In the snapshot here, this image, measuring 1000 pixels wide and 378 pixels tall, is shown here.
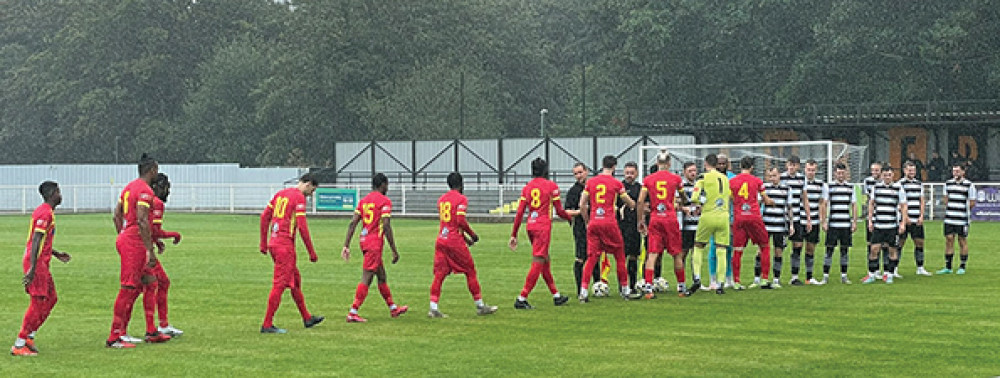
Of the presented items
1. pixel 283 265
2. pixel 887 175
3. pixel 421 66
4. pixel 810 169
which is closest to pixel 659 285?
pixel 810 169

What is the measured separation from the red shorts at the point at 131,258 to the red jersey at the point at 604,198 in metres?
6.14

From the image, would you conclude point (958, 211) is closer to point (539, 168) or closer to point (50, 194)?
point (539, 168)

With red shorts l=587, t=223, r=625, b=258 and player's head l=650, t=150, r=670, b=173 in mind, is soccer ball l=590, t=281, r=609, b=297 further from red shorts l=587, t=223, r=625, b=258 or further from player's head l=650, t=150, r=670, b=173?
player's head l=650, t=150, r=670, b=173

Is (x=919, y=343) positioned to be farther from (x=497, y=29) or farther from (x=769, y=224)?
(x=497, y=29)

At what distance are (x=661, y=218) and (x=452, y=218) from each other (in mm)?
3410

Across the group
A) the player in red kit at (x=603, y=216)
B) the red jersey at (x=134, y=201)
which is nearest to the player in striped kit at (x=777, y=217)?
the player in red kit at (x=603, y=216)

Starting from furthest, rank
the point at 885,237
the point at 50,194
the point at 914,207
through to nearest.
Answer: the point at 914,207 → the point at 885,237 → the point at 50,194

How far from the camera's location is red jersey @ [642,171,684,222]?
18812 mm

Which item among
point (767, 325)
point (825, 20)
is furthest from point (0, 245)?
point (825, 20)

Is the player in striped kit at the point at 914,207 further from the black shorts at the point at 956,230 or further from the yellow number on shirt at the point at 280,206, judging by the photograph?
the yellow number on shirt at the point at 280,206

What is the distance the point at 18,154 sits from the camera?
10994 cm

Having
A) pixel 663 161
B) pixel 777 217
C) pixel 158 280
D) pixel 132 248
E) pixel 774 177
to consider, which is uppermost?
pixel 663 161

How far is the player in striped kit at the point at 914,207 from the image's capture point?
883 inches

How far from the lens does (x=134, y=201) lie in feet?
47.0
